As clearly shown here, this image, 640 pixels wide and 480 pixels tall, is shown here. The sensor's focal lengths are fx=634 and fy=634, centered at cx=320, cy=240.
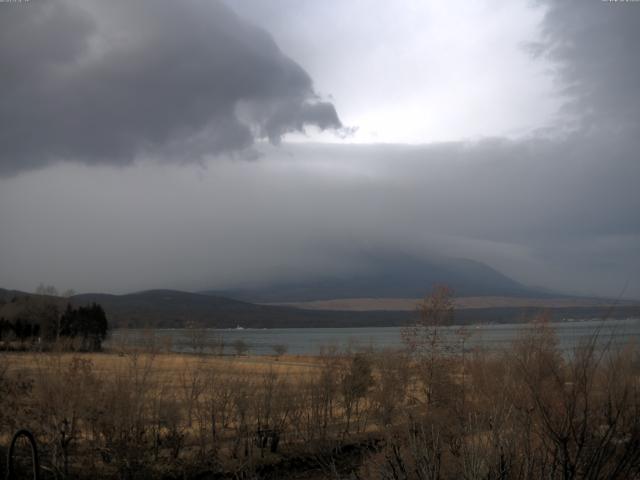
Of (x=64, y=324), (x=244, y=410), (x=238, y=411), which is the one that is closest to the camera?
(x=244, y=410)

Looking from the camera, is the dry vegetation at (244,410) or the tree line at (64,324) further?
the tree line at (64,324)

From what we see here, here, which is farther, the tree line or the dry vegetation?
the tree line

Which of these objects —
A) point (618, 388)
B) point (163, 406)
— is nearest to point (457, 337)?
point (163, 406)

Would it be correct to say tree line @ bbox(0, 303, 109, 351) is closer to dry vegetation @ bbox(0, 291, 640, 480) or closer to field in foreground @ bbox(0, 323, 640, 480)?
dry vegetation @ bbox(0, 291, 640, 480)

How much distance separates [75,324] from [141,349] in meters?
89.2

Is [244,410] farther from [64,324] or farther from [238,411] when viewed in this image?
[64,324]

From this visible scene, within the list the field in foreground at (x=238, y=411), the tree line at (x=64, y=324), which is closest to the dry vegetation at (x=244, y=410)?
the field in foreground at (x=238, y=411)

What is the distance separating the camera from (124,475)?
30.8m

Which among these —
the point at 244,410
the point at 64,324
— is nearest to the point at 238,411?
the point at 244,410

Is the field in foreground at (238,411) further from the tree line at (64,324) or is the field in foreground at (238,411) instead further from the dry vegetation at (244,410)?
the tree line at (64,324)

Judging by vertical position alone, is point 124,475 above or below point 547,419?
below

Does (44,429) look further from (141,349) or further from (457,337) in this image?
(457,337)

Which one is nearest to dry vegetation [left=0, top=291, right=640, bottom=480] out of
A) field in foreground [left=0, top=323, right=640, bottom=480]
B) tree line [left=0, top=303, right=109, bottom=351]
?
field in foreground [left=0, top=323, right=640, bottom=480]

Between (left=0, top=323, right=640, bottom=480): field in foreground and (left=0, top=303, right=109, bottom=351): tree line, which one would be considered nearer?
(left=0, top=323, right=640, bottom=480): field in foreground
